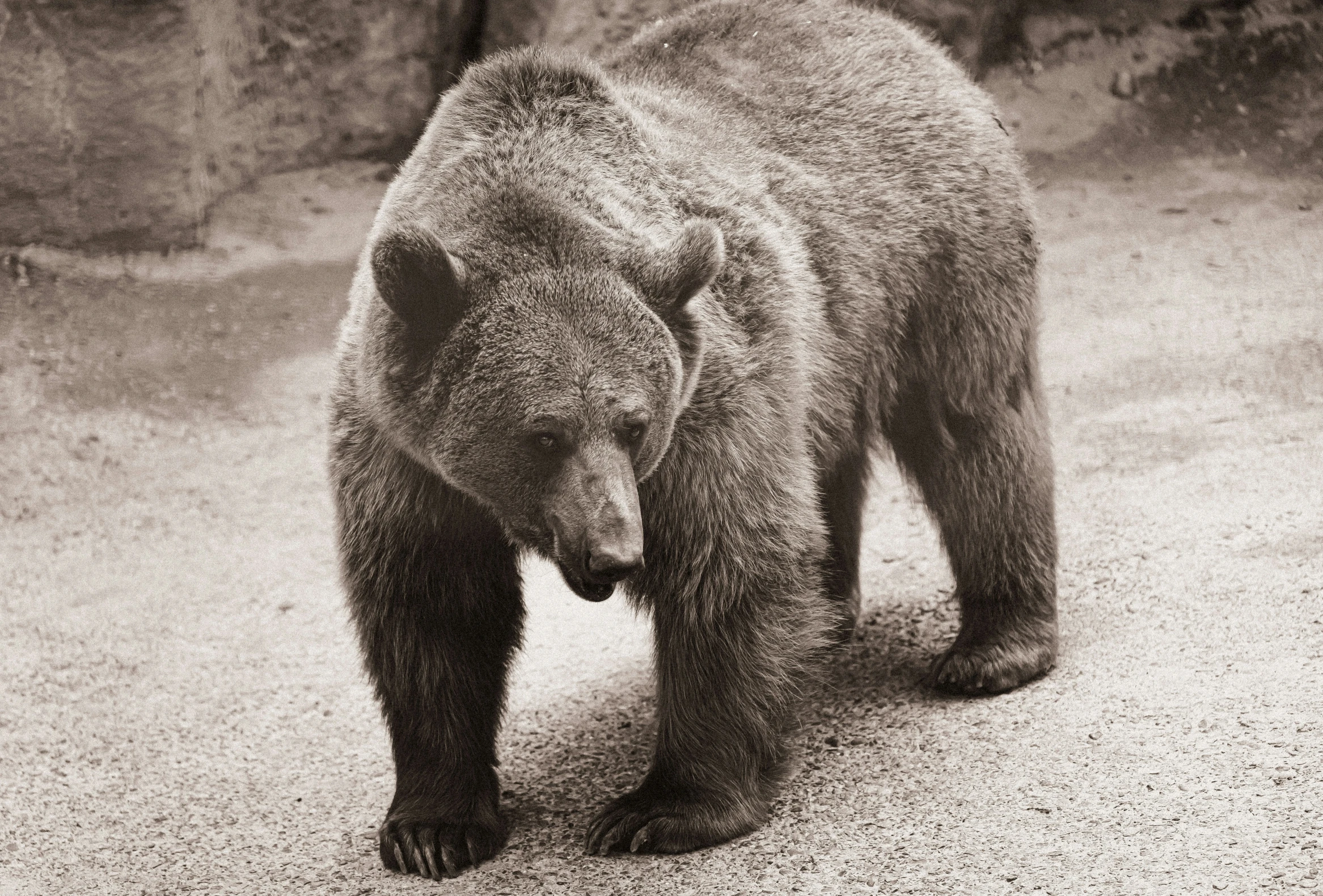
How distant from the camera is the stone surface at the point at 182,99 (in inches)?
405

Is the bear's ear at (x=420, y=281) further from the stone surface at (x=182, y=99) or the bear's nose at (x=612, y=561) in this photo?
the stone surface at (x=182, y=99)

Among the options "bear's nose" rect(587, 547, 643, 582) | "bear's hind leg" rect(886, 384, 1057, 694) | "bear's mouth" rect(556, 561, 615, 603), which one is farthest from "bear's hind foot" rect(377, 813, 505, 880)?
"bear's hind leg" rect(886, 384, 1057, 694)

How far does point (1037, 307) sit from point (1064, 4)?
7.06 metres

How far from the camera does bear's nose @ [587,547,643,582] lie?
4.09m

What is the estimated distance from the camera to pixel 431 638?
497 centimetres

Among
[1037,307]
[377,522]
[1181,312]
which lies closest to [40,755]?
[377,522]

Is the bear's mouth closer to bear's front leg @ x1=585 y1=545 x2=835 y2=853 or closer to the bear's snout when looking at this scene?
the bear's snout

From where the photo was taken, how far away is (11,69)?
400 inches

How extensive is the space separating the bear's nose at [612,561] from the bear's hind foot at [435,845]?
137cm

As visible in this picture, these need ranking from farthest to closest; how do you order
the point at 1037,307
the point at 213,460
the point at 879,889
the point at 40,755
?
the point at 213,460 < the point at 1037,307 < the point at 40,755 < the point at 879,889

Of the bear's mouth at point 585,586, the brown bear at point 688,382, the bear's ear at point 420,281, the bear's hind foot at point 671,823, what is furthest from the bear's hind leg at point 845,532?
the bear's ear at point 420,281

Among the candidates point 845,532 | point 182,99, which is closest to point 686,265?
point 845,532

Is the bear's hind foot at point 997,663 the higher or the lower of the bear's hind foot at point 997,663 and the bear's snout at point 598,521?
the lower

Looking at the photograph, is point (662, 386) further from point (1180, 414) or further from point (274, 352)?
point (274, 352)
